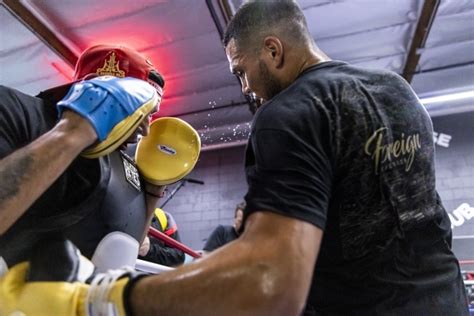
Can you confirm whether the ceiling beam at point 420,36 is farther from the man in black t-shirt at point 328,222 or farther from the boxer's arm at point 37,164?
the boxer's arm at point 37,164

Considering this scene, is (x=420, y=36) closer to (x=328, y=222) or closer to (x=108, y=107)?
(x=328, y=222)

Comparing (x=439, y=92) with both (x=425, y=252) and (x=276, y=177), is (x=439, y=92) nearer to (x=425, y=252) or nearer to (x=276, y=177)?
(x=425, y=252)

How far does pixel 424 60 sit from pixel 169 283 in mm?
3728

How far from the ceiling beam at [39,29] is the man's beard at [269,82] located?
254cm

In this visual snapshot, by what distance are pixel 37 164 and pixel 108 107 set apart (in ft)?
0.65

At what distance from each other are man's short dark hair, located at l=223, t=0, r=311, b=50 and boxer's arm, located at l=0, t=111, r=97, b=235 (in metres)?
0.56

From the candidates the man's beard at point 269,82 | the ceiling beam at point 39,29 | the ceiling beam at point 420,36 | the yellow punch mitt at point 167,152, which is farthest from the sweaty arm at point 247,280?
the ceiling beam at point 39,29

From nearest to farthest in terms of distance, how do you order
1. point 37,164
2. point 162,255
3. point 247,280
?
point 247,280
point 37,164
point 162,255

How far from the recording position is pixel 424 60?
12.1 feet

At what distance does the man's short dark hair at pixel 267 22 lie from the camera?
1151 mm

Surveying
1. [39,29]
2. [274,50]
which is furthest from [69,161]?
[39,29]

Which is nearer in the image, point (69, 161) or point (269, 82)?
point (69, 161)

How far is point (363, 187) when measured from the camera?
836 millimetres

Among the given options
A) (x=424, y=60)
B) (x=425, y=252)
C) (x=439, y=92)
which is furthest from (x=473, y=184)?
(x=425, y=252)
